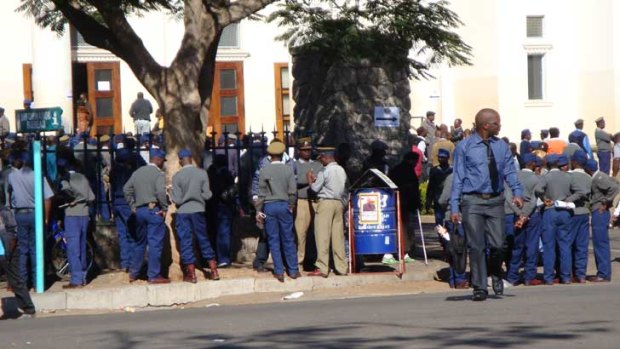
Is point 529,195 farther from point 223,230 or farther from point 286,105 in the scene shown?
point 286,105

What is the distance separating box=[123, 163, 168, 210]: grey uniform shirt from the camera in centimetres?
1830

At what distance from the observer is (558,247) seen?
1872cm

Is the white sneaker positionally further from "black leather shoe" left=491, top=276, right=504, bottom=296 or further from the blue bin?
"black leather shoe" left=491, top=276, right=504, bottom=296

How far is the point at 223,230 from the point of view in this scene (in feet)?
65.6

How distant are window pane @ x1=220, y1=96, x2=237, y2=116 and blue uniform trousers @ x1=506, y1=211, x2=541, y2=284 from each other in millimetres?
16786

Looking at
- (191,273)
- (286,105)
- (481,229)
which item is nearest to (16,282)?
(191,273)

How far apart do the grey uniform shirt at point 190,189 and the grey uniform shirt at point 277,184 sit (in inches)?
29.2

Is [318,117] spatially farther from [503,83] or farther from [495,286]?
[503,83]

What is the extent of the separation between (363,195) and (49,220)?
14.1 ft

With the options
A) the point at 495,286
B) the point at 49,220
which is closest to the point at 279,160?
the point at 49,220

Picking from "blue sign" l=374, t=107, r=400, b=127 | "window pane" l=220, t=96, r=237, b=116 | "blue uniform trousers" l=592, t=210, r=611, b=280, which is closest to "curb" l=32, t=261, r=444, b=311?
"blue uniform trousers" l=592, t=210, r=611, b=280

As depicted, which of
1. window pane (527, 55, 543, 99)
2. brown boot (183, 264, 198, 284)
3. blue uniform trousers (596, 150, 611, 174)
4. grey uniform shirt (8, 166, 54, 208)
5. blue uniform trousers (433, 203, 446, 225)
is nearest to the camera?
grey uniform shirt (8, 166, 54, 208)

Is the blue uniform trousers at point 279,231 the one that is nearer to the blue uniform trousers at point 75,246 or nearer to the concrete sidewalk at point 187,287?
the concrete sidewalk at point 187,287

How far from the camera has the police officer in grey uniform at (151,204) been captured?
60.1 ft
